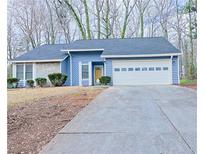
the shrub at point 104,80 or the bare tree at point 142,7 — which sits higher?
the bare tree at point 142,7

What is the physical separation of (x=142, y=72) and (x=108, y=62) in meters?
3.03

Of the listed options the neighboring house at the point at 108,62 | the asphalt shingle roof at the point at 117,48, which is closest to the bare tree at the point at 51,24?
the asphalt shingle roof at the point at 117,48

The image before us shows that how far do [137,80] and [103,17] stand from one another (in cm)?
1712

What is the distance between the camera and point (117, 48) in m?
21.8

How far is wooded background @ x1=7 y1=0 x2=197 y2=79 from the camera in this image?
110ft

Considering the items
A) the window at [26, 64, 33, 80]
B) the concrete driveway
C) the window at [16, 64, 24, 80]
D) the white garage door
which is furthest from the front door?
the concrete driveway

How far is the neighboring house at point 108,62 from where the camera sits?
19.9m

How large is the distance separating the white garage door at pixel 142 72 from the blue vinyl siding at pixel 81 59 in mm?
2299

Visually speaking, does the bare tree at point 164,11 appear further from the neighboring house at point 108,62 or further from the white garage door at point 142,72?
the white garage door at point 142,72

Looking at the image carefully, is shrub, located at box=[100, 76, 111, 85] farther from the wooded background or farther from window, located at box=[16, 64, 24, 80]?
the wooded background

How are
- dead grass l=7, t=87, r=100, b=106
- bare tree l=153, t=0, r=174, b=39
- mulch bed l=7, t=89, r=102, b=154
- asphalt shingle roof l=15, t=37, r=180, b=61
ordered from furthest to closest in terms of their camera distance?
bare tree l=153, t=0, r=174, b=39
asphalt shingle roof l=15, t=37, r=180, b=61
dead grass l=7, t=87, r=100, b=106
mulch bed l=7, t=89, r=102, b=154

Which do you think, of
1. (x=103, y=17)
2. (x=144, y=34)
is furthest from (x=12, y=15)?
(x=144, y=34)

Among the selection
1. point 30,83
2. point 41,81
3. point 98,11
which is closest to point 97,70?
point 41,81

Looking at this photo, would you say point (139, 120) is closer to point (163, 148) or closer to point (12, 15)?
point (163, 148)
